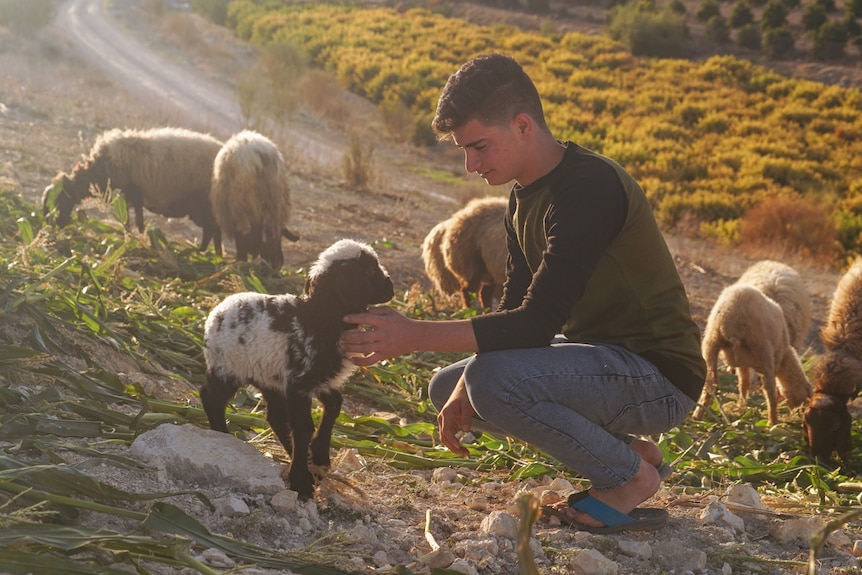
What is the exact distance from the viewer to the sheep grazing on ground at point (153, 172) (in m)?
10.1

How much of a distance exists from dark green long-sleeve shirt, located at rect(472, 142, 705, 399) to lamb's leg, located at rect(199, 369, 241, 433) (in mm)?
1191

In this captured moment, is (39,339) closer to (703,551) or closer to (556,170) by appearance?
(556,170)

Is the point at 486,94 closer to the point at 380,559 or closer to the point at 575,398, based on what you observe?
the point at 575,398

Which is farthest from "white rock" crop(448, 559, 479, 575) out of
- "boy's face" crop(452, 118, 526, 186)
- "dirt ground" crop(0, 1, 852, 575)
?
"boy's face" crop(452, 118, 526, 186)

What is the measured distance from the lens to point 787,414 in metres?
7.66

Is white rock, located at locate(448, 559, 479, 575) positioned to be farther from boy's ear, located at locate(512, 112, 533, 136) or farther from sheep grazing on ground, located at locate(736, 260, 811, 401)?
sheep grazing on ground, located at locate(736, 260, 811, 401)

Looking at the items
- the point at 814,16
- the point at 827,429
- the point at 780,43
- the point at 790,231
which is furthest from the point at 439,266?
the point at 814,16

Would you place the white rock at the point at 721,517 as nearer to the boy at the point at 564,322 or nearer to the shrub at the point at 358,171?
the boy at the point at 564,322

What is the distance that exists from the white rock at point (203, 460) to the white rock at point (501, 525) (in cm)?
86

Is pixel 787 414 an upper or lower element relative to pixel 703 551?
lower

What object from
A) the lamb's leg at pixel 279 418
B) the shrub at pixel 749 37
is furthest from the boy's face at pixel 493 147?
the shrub at pixel 749 37

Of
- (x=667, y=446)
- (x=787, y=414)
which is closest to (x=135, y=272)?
(x=667, y=446)

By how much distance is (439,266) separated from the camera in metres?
9.70

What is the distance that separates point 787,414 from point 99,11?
153 ft
